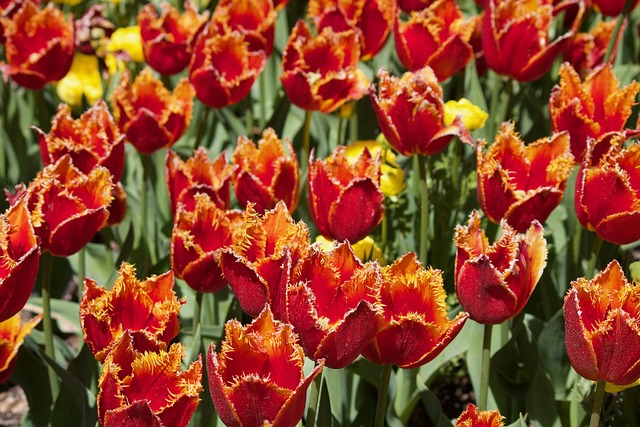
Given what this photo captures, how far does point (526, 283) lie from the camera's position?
4.59ft

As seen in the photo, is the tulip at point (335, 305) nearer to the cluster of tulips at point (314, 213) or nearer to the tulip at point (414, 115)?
the cluster of tulips at point (314, 213)

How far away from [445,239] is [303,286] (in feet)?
3.38

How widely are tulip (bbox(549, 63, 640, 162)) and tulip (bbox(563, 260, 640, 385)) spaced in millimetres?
564

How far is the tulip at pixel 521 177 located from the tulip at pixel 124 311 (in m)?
0.61

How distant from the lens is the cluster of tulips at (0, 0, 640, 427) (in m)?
1.22

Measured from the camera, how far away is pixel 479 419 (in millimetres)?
1229

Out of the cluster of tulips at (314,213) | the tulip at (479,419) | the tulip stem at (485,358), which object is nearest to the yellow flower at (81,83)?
the cluster of tulips at (314,213)

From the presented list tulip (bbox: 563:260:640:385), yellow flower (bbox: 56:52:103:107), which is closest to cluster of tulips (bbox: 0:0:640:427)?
tulip (bbox: 563:260:640:385)

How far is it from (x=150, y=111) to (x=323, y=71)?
0.42 meters

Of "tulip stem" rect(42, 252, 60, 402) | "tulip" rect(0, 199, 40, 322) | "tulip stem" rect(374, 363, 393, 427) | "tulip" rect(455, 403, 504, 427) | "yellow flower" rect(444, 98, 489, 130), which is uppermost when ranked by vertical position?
"tulip" rect(0, 199, 40, 322)

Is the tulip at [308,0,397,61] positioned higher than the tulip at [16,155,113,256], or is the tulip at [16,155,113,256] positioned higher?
the tulip at [308,0,397,61]

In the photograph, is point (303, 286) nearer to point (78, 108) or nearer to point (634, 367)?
point (634, 367)

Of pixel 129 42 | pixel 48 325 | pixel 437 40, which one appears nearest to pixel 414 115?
pixel 437 40

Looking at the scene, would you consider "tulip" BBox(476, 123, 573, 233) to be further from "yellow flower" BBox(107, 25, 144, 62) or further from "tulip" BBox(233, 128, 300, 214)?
"yellow flower" BBox(107, 25, 144, 62)
